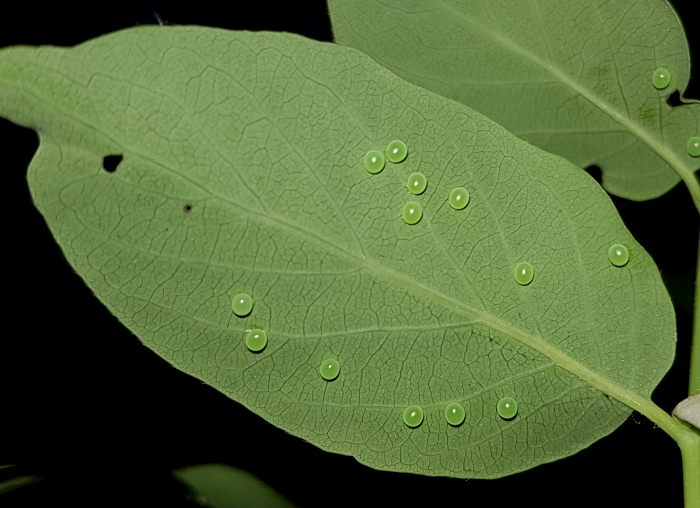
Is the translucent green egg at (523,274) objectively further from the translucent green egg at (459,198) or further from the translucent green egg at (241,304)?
the translucent green egg at (241,304)

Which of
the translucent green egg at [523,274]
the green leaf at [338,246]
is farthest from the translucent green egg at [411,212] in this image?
the translucent green egg at [523,274]

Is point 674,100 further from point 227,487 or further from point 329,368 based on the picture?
point 227,487

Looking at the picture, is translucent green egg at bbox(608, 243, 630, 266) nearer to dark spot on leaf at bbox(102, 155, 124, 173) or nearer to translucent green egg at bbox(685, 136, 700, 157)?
translucent green egg at bbox(685, 136, 700, 157)

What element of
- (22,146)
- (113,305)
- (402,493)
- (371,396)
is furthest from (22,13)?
(402,493)

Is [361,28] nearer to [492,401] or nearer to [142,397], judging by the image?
[492,401]

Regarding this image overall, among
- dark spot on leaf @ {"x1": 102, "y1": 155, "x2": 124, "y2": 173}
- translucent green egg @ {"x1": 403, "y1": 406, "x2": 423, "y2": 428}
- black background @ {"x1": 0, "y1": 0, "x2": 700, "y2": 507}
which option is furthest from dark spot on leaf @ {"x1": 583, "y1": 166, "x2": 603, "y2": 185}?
dark spot on leaf @ {"x1": 102, "y1": 155, "x2": 124, "y2": 173}

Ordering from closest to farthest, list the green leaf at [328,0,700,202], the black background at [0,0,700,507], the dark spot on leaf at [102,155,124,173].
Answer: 1. the dark spot on leaf at [102,155,124,173]
2. the green leaf at [328,0,700,202]
3. the black background at [0,0,700,507]
